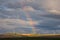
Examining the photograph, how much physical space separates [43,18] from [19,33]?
417mm

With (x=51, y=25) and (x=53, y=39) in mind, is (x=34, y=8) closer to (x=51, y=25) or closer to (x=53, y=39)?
(x=51, y=25)

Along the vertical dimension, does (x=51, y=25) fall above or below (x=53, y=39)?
above

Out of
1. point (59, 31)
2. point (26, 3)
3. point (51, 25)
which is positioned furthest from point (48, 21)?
point (26, 3)

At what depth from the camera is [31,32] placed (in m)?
2.23

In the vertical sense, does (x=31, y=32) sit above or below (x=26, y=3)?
below

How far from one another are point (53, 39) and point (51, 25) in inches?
10.2

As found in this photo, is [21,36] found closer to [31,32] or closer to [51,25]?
[31,32]

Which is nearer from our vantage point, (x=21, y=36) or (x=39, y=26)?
(x=21, y=36)

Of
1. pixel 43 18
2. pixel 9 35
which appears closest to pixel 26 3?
pixel 43 18

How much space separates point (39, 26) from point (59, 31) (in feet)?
0.92

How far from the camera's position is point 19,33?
2.21 meters

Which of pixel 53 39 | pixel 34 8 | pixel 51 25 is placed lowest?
pixel 53 39

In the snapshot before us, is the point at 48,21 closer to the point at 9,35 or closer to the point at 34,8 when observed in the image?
the point at 34,8

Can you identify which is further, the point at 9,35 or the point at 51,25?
the point at 51,25
